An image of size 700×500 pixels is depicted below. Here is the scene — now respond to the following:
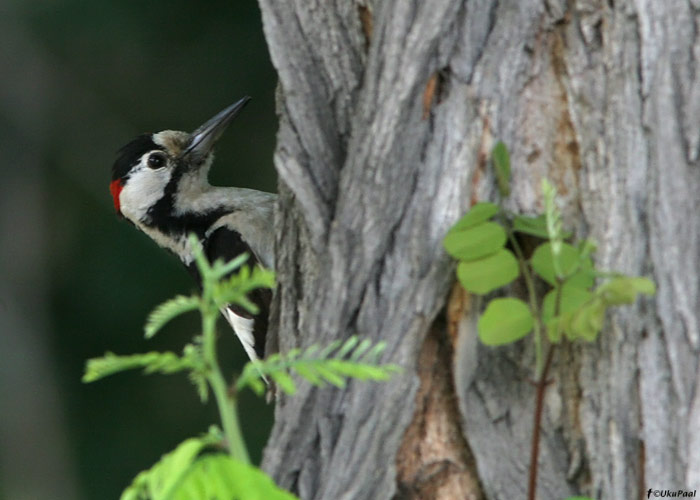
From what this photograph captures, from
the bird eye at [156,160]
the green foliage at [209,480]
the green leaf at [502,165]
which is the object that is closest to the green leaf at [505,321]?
the green leaf at [502,165]

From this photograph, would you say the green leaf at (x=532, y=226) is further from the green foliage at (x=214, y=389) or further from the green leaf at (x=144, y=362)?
the green leaf at (x=144, y=362)

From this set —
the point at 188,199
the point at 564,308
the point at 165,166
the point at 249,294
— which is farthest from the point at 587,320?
the point at 165,166

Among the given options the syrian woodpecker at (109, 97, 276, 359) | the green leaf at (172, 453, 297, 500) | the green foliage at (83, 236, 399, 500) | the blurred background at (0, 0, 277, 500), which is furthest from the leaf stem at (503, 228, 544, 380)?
the blurred background at (0, 0, 277, 500)

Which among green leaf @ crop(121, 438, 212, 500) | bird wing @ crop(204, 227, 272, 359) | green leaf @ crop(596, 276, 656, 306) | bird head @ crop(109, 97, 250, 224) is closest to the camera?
green leaf @ crop(121, 438, 212, 500)

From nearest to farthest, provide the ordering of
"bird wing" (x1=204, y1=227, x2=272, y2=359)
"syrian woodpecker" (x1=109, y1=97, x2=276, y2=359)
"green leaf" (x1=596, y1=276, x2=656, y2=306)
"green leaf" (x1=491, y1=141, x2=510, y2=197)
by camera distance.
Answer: "green leaf" (x1=596, y1=276, x2=656, y2=306), "green leaf" (x1=491, y1=141, x2=510, y2=197), "bird wing" (x1=204, y1=227, x2=272, y2=359), "syrian woodpecker" (x1=109, y1=97, x2=276, y2=359)

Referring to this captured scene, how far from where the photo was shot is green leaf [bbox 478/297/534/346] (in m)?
1.79

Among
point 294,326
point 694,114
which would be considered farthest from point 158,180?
point 694,114

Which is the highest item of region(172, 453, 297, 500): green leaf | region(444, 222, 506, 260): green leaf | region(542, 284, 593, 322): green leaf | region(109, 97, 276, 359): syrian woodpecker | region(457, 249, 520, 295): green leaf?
region(109, 97, 276, 359): syrian woodpecker

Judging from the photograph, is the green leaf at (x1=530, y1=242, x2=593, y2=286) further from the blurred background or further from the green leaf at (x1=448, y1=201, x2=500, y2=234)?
the blurred background

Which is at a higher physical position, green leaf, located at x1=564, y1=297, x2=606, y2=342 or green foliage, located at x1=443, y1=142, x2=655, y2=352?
green foliage, located at x1=443, y1=142, x2=655, y2=352

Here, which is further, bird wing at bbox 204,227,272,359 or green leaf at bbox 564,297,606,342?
bird wing at bbox 204,227,272,359

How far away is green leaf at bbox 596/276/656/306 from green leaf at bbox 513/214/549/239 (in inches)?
6.4

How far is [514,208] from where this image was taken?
6.33 ft

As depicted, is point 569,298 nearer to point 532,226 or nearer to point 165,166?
point 532,226
